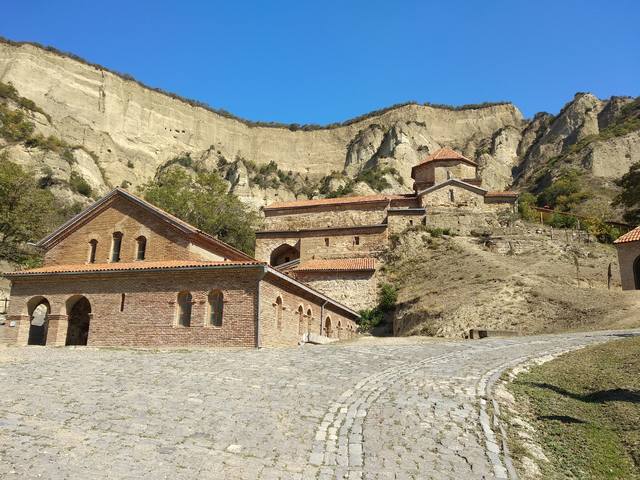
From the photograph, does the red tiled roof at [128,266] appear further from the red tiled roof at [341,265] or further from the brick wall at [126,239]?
the red tiled roof at [341,265]

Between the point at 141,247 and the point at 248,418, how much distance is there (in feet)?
54.4

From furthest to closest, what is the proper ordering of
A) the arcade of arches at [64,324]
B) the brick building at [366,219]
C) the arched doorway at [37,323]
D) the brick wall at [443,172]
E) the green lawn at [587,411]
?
the brick wall at [443,172], the brick building at [366,219], the arched doorway at [37,323], the arcade of arches at [64,324], the green lawn at [587,411]

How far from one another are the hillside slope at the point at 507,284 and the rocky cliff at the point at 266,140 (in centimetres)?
3276

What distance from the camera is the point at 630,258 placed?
94.7ft

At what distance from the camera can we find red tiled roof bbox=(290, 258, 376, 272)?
3894 centimetres

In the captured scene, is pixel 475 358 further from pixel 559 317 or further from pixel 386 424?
pixel 559 317

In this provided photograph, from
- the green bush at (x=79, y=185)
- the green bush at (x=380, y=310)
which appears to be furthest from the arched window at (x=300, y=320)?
the green bush at (x=79, y=185)

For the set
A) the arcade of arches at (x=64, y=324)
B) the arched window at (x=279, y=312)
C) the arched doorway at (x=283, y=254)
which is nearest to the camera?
the arched window at (x=279, y=312)

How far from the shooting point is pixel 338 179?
277ft

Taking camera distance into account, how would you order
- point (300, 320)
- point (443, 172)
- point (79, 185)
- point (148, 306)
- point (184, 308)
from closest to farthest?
point (184, 308) → point (148, 306) → point (300, 320) → point (443, 172) → point (79, 185)

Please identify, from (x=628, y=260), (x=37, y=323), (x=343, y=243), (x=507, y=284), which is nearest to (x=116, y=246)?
(x=37, y=323)

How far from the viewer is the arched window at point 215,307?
19953 mm

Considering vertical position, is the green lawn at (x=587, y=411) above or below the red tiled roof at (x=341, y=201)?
below

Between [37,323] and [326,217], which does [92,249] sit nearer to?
[37,323]
